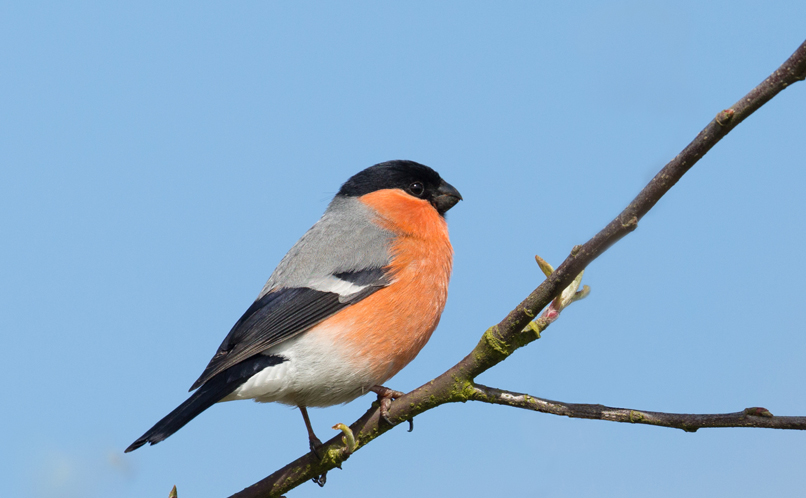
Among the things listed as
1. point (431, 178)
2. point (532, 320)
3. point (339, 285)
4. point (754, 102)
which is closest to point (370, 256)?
point (339, 285)

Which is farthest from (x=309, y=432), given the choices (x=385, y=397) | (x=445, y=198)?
(x=445, y=198)

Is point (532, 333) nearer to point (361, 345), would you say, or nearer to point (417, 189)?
point (361, 345)

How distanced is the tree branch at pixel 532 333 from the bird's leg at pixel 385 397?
0.04m

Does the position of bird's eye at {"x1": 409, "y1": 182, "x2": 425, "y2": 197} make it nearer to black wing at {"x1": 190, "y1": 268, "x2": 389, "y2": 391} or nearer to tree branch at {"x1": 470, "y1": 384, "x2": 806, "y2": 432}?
black wing at {"x1": 190, "y1": 268, "x2": 389, "y2": 391}

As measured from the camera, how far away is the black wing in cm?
438

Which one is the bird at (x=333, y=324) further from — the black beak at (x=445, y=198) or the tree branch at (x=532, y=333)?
the black beak at (x=445, y=198)

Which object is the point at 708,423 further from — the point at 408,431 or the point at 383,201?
the point at 383,201

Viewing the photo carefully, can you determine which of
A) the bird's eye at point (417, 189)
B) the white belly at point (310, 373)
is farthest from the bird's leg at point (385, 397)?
the bird's eye at point (417, 189)

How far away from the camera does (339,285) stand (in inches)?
189

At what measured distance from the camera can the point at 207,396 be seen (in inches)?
162

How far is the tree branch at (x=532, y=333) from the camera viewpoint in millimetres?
2264

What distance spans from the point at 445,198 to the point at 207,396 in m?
2.71

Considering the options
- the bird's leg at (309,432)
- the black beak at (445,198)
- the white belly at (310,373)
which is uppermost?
the black beak at (445,198)

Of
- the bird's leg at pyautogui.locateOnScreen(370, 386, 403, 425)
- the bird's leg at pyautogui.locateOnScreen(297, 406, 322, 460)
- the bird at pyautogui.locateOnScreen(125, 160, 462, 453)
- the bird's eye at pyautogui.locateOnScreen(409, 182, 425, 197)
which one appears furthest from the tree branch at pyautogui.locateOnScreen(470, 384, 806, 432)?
the bird's eye at pyautogui.locateOnScreen(409, 182, 425, 197)
